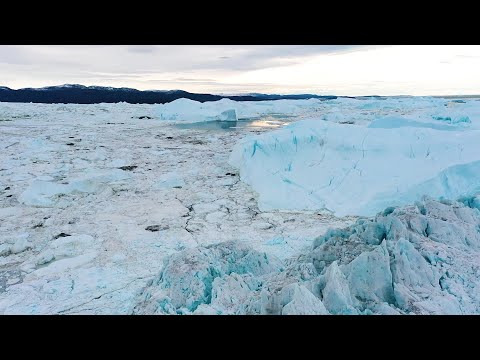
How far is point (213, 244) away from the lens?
3748 mm

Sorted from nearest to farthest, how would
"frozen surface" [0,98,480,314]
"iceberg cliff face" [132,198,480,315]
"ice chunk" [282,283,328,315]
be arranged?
"ice chunk" [282,283,328,315] < "iceberg cliff face" [132,198,480,315] < "frozen surface" [0,98,480,314]

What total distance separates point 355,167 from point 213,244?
148 inches

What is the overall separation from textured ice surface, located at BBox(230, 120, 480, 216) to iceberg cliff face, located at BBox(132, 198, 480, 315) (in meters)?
1.92

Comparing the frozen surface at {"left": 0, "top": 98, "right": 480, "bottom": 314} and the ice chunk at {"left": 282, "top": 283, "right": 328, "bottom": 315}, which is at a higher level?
the ice chunk at {"left": 282, "top": 283, "right": 328, "bottom": 315}

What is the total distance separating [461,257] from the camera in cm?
306

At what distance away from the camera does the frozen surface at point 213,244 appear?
2715 mm

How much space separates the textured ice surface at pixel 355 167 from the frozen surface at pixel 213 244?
44 mm

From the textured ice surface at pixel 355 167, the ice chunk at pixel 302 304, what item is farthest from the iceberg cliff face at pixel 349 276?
the textured ice surface at pixel 355 167

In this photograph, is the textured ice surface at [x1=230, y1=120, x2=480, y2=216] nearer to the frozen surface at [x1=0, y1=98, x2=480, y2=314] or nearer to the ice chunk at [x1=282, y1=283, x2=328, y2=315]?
the frozen surface at [x1=0, y1=98, x2=480, y2=314]

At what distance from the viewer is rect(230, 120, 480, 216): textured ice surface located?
552 centimetres

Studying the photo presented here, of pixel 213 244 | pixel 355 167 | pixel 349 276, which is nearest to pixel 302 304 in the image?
pixel 349 276

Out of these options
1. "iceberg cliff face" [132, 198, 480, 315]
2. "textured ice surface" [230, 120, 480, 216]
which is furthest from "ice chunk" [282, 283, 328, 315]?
"textured ice surface" [230, 120, 480, 216]

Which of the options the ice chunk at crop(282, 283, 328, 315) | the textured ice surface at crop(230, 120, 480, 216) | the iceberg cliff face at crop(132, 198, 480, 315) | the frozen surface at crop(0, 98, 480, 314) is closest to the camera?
the ice chunk at crop(282, 283, 328, 315)
